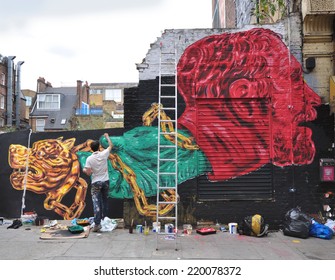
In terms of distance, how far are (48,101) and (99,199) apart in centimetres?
4097

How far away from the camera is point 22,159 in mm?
8828

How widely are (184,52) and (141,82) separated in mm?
1234

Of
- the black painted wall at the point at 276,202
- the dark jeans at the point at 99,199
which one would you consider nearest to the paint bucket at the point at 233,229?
the black painted wall at the point at 276,202

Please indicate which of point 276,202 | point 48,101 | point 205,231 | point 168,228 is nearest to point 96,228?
point 168,228

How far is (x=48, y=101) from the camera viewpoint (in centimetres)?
4516

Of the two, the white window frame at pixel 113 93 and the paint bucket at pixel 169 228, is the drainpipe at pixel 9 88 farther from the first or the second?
the white window frame at pixel 113 93

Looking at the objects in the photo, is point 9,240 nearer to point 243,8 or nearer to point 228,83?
point 228,83

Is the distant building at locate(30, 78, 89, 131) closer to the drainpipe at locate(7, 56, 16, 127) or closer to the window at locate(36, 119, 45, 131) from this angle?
the window at locate(36, 119, 45, 131)

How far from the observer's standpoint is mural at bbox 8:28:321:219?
7770 mm

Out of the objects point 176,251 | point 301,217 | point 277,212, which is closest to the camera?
point 176,251

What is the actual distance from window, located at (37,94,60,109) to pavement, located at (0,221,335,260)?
4002 cm

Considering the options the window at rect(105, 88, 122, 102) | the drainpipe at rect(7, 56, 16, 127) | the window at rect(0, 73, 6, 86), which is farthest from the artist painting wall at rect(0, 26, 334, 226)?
the window at rect(105, 88, 122, 102)

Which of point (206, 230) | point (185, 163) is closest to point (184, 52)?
point (185, 163)

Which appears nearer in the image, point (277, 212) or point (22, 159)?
point (277, 212)
